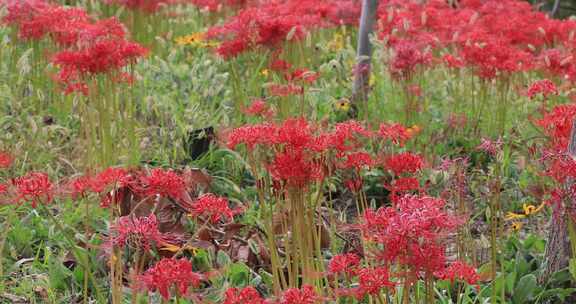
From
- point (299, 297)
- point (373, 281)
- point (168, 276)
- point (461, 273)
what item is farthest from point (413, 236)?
point (168, 276)

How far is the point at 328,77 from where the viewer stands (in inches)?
257

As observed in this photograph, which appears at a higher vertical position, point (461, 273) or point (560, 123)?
point (560, 123)

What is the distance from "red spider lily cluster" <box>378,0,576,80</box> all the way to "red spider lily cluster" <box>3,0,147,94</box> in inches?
58.3

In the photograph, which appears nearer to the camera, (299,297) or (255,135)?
(299,297)

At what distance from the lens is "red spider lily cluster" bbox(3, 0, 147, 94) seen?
3.62 meters

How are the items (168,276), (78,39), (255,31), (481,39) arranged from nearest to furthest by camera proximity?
(168,276) → (78,39) → (255,31) → (481,39)

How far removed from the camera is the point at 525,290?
3.20 metres

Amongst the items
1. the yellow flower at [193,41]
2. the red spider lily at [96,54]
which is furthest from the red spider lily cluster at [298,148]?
the yellow flower at [193,41]

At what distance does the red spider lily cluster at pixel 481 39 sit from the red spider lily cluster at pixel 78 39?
4.86 feet

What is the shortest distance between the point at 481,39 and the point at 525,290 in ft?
7.07

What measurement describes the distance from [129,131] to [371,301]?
2111 millimetres

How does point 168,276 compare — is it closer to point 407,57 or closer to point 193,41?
point 407,57

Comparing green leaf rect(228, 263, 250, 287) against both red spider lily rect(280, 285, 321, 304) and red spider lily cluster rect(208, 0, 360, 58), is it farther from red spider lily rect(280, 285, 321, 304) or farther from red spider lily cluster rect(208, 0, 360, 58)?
red spider lily cluster rect(208, 0, 360, 58)

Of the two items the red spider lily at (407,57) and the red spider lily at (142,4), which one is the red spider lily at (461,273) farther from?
the red spider lily at (142,4)
